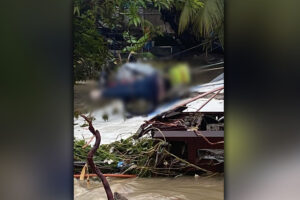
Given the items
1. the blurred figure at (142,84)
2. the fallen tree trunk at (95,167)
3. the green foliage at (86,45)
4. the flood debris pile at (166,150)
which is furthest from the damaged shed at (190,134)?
the green foliage at (86,45)

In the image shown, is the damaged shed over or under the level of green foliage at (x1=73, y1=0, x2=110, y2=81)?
under

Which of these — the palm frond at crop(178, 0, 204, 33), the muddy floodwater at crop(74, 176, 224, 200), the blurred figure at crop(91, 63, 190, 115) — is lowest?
the muddy floodwater at crop(74, 176, 224, 200)

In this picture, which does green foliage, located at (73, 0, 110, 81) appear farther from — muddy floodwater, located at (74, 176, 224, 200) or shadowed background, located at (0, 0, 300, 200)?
muddy floodwater, located at (74, 176, 224, 200)

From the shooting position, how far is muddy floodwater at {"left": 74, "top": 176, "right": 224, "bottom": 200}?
2.22m

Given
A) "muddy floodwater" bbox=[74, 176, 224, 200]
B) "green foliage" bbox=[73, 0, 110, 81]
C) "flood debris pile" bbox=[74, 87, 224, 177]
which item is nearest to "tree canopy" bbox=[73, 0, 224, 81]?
"green foliage" bbox=[73, 0, 110, 81]

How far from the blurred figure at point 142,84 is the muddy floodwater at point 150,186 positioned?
512 millimetres

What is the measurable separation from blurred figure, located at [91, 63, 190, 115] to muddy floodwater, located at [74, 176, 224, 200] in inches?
20.2

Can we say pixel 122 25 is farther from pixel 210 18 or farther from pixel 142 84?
pixel 210 18

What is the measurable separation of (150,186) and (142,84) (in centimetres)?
69
